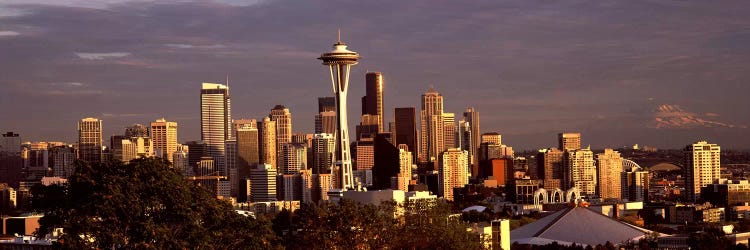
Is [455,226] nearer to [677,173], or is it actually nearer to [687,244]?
[687,244]

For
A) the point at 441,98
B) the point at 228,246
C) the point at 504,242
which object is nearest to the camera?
the point at 228,246

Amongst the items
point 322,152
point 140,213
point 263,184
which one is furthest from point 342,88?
point 140,213

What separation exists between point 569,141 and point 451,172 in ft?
123

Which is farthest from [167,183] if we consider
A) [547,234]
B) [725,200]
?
[725,200]

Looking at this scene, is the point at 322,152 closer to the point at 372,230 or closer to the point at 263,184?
the point at 263,184

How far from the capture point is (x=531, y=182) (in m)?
138

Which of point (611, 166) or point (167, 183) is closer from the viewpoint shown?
point (167, 183)

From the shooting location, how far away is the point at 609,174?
146m

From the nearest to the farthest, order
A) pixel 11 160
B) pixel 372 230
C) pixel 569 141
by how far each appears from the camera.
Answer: pixel 372 230
pixel 11 160
pixel 569 141

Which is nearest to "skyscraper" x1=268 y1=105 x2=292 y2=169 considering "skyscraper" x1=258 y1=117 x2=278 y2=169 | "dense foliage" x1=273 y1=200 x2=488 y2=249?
"skyscraper" x1=258 y1=117 x2=278 y2=169

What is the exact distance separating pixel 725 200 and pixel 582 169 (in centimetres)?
3350

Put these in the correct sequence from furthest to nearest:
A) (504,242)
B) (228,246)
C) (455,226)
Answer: (504,242)
(455,226)
(228,246)

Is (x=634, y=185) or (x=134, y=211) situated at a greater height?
(x=134, y=211)

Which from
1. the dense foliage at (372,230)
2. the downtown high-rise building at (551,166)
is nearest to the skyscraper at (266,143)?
the downtown high-rise building at (551,166)
